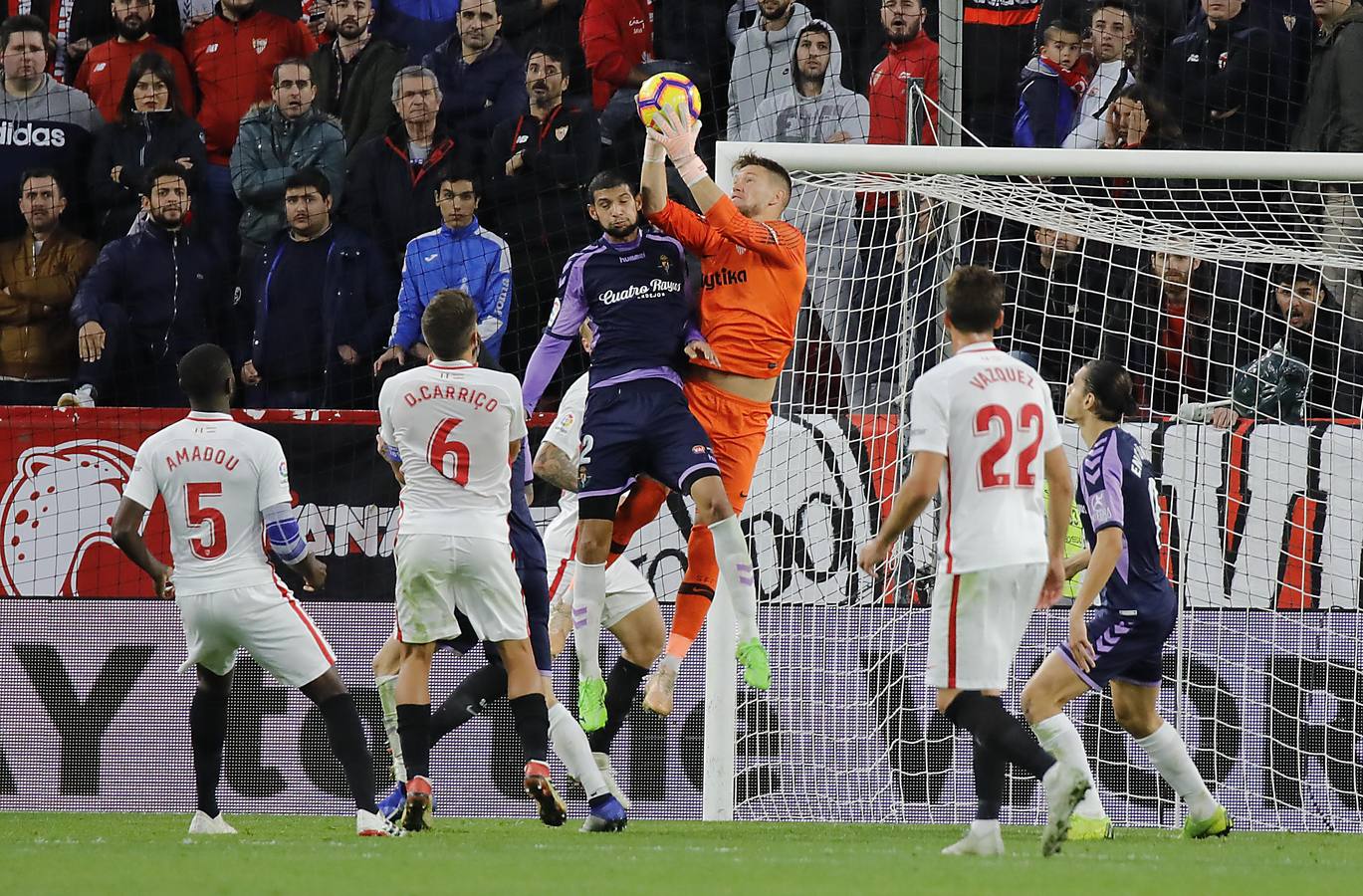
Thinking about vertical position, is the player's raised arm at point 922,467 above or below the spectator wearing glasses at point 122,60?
below

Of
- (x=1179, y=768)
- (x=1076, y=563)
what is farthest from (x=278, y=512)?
(x=1179, y=768)

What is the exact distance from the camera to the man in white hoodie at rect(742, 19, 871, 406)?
952cm

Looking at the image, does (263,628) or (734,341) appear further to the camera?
(734,341)

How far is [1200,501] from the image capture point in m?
9.21

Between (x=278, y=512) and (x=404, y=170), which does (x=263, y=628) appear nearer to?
(x=278, y=512)

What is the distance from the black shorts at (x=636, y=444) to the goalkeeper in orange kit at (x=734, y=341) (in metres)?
0.29

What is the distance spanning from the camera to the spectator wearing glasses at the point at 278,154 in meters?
11.7

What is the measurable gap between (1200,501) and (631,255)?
3.68 m

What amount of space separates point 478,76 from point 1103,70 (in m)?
4.40

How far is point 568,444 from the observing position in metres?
8.12

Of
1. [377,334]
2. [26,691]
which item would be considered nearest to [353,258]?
[377,334]

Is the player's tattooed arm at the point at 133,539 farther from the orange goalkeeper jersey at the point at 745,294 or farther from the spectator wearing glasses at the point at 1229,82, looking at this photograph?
the spectator wearing glasses at the point at 1229,82

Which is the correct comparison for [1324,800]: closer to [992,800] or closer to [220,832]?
[992,800]

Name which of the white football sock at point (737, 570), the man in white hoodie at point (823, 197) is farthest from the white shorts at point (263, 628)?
the man in white hoodie at point (823, 197)
